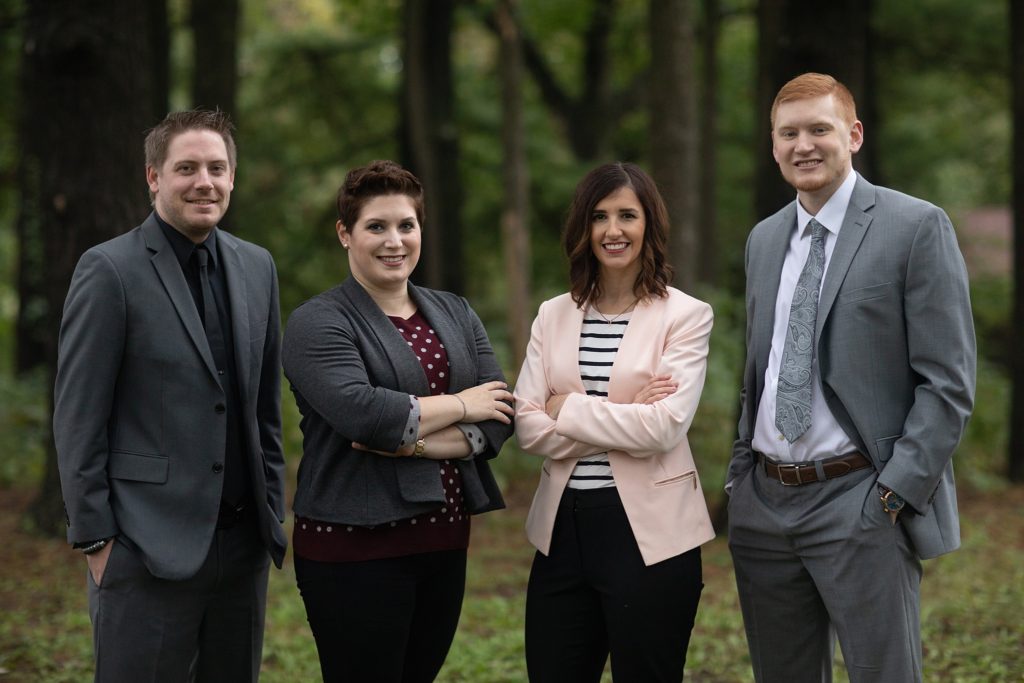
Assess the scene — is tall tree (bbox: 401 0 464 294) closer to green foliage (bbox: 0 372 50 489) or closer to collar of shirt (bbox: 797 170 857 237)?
green foliage (bbox: 0 372 50 489)

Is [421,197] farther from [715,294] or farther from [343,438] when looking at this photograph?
[715,294]

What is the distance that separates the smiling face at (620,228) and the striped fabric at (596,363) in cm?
22

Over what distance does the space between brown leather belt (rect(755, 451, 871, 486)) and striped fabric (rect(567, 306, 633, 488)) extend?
58cm

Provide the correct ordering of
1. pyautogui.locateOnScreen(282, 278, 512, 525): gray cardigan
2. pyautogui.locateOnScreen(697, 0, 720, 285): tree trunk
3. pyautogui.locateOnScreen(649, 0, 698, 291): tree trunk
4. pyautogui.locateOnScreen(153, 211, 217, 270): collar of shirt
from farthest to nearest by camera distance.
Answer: pyautogui.locateOnScreen(697, 0, 720, 285): tree trunk → pyautogui.locateOnScreen(649, 0, 698, 291): tree trunk → pyautogui.locateOnScreen(153, 211, 217, 270): collar of shirt → pyautogui.locateOnScreen(282, 278, 512, 525): gray cardigan

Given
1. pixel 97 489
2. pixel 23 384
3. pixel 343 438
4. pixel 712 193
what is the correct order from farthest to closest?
1. pixel 712 193
2. pixel 23 384
3. pixel 343 438
4. pixel 97 489

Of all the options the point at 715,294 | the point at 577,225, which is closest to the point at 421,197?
the point at 577,225

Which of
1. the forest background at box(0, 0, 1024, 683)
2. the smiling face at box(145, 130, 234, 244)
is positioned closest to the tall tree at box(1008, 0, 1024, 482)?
the forest background at box(0, 0, 1024, 683)

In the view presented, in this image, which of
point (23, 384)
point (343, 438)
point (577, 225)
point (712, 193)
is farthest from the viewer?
point (712, 193)

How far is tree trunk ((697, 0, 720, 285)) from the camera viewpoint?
16.9 metres

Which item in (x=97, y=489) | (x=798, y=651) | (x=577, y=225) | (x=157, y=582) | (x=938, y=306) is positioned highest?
(x=577, y=225)

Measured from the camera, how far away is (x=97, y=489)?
3.52 m

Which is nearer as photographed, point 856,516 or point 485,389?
point 856,516

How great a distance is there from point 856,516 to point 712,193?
1462cm

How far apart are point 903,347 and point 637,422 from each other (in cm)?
90
